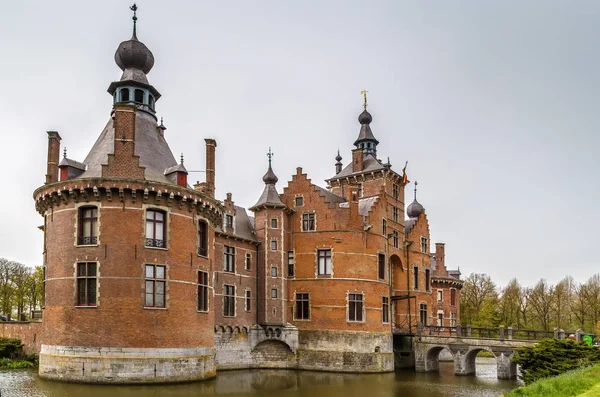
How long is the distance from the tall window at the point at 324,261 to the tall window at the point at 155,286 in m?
12.5

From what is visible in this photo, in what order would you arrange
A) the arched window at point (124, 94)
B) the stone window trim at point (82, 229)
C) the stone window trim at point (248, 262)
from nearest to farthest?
the stone window trim at point (82, 229), the arched window at point (124, 94), the stone window trim at point (248, 262)

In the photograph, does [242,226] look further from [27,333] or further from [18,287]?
[18,287]

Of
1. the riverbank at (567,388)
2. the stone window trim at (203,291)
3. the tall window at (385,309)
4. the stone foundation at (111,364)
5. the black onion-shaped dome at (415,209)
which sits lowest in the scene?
the stone foundation at (111,364)

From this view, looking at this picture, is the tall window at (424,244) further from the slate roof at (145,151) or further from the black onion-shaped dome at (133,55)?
the black onion-shaped dome at (133,55)

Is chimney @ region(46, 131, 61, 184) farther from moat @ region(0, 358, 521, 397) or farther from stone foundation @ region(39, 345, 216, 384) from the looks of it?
moat @ region(0, 358, 521, 397)

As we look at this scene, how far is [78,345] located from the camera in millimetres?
24875

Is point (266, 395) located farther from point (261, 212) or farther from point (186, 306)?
point (261, 212)

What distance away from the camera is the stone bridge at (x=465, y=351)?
32.7 metres

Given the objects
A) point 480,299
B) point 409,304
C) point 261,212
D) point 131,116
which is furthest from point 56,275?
point 480,299

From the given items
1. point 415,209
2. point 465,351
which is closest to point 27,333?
point 465,351

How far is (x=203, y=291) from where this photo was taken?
29.1m

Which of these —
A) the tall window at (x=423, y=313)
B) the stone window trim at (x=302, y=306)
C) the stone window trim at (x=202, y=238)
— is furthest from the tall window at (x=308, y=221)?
the tall window at (x=423, y=313)

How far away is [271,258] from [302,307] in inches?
143

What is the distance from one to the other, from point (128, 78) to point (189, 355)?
14.4 metres
